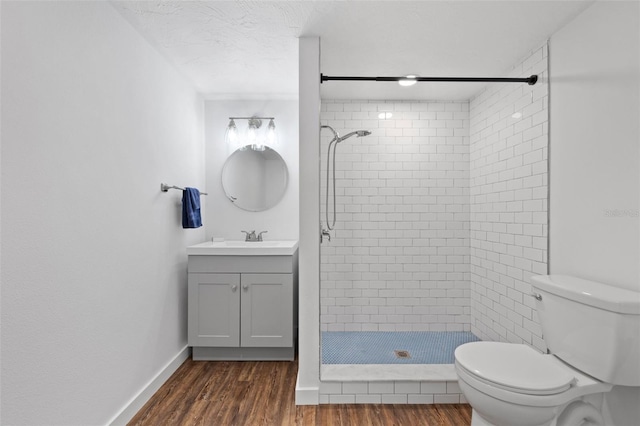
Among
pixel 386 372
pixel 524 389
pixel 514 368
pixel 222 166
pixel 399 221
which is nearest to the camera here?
pixel 524 389


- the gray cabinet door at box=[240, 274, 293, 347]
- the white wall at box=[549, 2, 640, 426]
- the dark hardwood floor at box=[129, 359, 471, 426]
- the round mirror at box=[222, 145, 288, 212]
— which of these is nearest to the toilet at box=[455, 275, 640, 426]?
the white wall at box=[549, 2, 640, 426]

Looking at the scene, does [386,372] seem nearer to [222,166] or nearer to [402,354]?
[402,354]

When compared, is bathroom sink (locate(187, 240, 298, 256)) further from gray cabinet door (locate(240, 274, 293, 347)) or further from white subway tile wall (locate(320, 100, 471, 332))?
white subway tile wall (locate(320, 100, 471, 332))

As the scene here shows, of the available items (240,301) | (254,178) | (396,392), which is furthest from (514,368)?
(254,178)

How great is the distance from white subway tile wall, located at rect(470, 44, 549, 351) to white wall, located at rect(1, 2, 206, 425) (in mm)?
2507

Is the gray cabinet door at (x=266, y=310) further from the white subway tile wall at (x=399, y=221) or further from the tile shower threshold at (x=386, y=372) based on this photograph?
the white subway tile wall at (x=399, y=221)

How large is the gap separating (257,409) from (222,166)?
2121 mm

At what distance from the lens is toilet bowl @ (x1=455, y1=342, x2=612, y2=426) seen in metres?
1.46

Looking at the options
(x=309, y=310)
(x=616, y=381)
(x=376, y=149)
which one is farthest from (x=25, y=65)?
(x=616, y=381)

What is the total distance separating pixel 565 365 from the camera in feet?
5.50

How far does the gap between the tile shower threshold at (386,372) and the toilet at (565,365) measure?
1.59ft

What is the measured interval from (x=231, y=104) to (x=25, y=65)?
6.83ft

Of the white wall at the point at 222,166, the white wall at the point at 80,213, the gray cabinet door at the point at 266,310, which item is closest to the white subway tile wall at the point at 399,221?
the white wall at the point at 222,166

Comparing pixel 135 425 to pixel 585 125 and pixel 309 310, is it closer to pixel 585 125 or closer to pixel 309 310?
pixel 309 310
